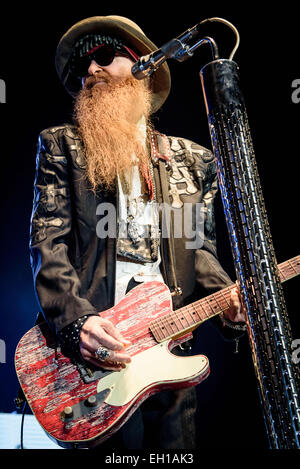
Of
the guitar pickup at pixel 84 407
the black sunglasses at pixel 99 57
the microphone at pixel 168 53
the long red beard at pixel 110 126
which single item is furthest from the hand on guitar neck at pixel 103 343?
the black sunglasses at pixel 99 57

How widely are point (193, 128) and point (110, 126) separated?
1.40m

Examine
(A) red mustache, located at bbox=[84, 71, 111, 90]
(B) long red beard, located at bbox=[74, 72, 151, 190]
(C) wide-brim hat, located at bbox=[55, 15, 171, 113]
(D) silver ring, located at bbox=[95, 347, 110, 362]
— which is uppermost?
(C) wide-brim hat, located at bbox=[55, 15, 171, 113]

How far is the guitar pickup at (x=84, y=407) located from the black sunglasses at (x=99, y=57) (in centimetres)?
167

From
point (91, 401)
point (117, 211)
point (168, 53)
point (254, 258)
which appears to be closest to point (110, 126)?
point (117, 211)

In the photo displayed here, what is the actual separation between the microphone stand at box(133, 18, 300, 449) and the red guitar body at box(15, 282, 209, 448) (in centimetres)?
73

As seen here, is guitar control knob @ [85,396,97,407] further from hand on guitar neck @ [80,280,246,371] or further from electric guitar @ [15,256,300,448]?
hand on guitar neck @ [80,280,246,371]

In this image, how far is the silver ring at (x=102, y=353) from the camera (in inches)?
50.4

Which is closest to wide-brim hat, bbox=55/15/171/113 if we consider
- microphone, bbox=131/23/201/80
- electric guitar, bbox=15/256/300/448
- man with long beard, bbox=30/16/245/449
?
man with long beard, bbox=30/16/245/449

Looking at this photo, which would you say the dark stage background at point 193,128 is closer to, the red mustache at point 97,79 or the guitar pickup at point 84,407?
the red mustache at point 97,79

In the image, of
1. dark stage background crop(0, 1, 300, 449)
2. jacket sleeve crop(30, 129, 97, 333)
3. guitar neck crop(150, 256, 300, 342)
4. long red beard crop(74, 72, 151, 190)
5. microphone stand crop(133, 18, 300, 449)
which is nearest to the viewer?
microphone stand crop(133, 18, 300, 449)

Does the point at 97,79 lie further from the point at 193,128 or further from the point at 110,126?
the point at 193,128

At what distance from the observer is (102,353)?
1281 millimetres

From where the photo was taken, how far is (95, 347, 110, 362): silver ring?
128 cm

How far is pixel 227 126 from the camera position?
807mm
